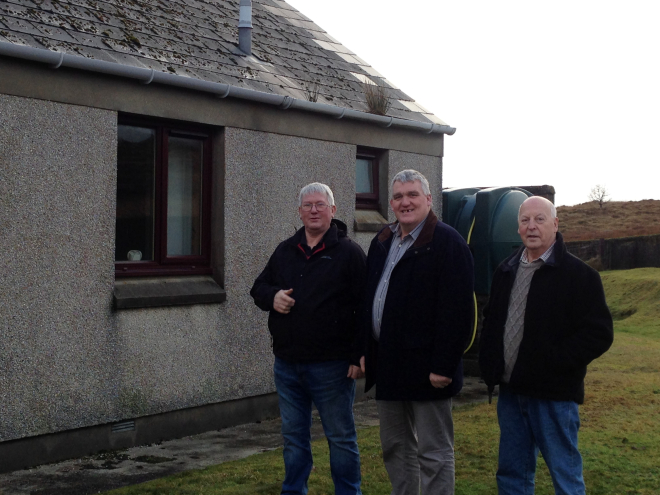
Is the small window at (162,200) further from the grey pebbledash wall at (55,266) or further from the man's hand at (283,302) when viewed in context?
the man's hand at (283,302)

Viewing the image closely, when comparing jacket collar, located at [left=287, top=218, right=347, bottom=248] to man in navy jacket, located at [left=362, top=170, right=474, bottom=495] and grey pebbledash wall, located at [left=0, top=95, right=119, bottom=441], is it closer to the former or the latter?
man in navy jacket, located at [left=362, top=170, right=474, bottom=495]

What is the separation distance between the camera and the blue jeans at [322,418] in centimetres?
472

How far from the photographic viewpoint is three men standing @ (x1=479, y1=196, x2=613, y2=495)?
406 centimetres

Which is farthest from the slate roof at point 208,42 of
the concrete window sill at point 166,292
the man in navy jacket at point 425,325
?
the man in navy jacket at point 425,325

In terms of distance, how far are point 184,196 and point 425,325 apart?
13.8ft

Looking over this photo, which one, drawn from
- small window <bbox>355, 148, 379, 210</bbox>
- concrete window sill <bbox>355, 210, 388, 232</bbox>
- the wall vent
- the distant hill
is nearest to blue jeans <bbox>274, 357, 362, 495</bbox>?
the wall vent

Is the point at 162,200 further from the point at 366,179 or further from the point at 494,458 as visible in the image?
the point at 494,458

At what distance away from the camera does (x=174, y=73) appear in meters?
7.30

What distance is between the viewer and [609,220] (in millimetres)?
41312

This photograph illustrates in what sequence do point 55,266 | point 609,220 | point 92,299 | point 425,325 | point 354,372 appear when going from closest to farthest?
1. point 425,325
2. point 354,372
3. point 55,266
4. point 92,299
5. point 609,220

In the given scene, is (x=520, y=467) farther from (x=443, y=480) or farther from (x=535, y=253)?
(x=535, y=253)

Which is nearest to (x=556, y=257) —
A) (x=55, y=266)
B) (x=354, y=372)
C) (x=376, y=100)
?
(x=354, y=372)

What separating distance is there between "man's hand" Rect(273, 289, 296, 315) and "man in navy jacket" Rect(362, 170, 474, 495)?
1.78ft

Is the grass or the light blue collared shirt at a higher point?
the light blue collared shirt
